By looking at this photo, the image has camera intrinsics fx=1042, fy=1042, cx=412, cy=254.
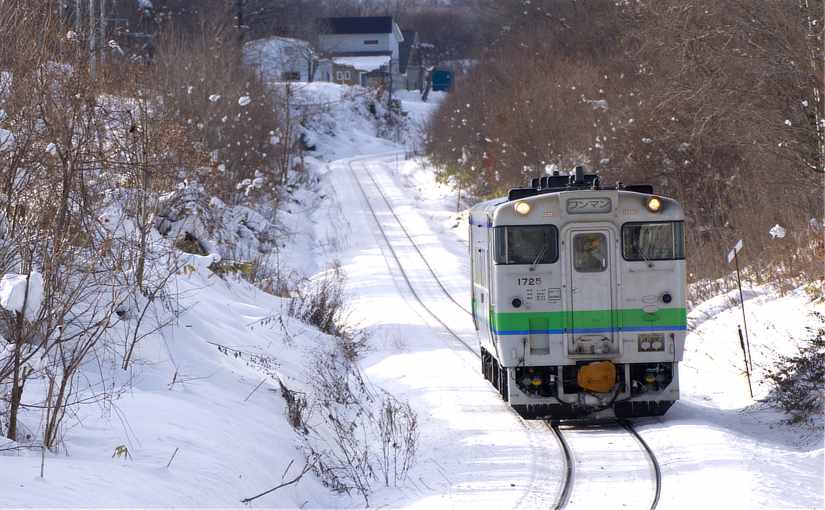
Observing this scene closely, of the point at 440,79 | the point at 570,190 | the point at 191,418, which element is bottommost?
the point at 191,418

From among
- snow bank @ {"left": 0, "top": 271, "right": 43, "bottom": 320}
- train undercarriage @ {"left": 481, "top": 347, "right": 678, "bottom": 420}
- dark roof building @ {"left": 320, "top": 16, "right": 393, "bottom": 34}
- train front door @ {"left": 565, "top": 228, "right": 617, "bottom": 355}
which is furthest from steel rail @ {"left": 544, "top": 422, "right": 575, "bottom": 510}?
dark roof building @ {"left": 320, "top": 16, "right": 393, "bottom": 34}

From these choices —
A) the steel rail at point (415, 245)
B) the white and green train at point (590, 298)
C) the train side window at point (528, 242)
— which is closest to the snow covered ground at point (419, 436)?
the white and green train at point (590, 298)

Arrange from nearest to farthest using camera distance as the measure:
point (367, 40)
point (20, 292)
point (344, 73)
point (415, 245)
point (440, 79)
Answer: point (20, 292) → point (415, 245) → point (344, 73) → point (440, 79) → point (367, 40)

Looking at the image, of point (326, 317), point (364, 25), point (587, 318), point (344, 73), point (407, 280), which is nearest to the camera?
point (587, 318)

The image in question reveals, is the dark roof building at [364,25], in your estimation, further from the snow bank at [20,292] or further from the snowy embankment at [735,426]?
the snow bank at [20,292]

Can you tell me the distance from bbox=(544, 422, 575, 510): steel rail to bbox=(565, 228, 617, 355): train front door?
1.01m

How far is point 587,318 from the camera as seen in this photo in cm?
1277

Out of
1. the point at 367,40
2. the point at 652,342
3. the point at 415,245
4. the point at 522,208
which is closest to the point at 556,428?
the point at 652,342

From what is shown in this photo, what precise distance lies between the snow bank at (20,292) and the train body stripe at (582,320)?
674 centimetres

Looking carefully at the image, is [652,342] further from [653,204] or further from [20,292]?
[20,292]

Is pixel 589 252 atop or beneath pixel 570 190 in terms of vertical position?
beneath

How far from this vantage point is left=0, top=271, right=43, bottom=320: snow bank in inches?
268

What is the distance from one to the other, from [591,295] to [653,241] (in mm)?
1022

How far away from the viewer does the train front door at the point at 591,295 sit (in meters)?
12.7
